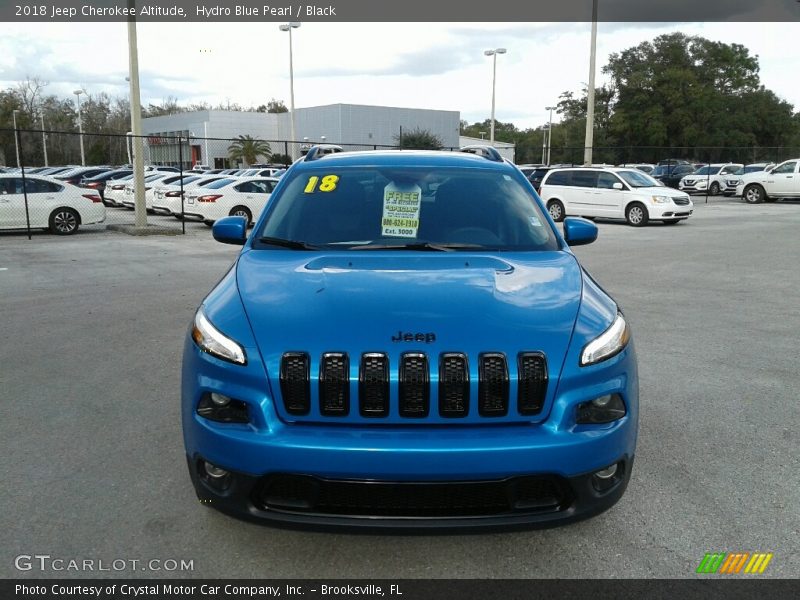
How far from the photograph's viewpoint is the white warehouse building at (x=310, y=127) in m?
64.6

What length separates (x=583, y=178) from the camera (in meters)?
22.0

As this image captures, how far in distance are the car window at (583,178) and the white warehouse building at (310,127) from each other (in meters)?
42.7

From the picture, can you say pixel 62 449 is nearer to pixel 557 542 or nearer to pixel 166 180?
pixel 557 542

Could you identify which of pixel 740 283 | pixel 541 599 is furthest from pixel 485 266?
pixel 740 283

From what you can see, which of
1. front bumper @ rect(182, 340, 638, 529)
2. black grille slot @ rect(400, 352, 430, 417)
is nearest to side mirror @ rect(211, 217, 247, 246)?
front bumper @ rect(182, 340, 638, 529)

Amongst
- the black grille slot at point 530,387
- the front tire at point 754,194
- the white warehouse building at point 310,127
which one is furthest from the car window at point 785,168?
the white warehouse building at point 310,127

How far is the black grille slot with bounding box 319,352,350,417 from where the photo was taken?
8.50 feet

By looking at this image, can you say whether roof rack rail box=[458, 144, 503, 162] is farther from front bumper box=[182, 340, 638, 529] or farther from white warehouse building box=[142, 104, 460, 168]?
white warehouse building box=[142, 104, 460, 168]

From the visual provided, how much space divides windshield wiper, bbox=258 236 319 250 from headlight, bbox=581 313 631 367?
1.71 m

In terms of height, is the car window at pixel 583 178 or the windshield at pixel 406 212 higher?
the windshield at pixel 406 212

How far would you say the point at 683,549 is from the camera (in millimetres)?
3010

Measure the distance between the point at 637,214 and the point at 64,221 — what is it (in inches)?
640

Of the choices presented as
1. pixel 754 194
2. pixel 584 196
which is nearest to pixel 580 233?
pixel 584 196

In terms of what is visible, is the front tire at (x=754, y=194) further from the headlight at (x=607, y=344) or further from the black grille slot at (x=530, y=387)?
the black grille slot at (x=530, y=387)
